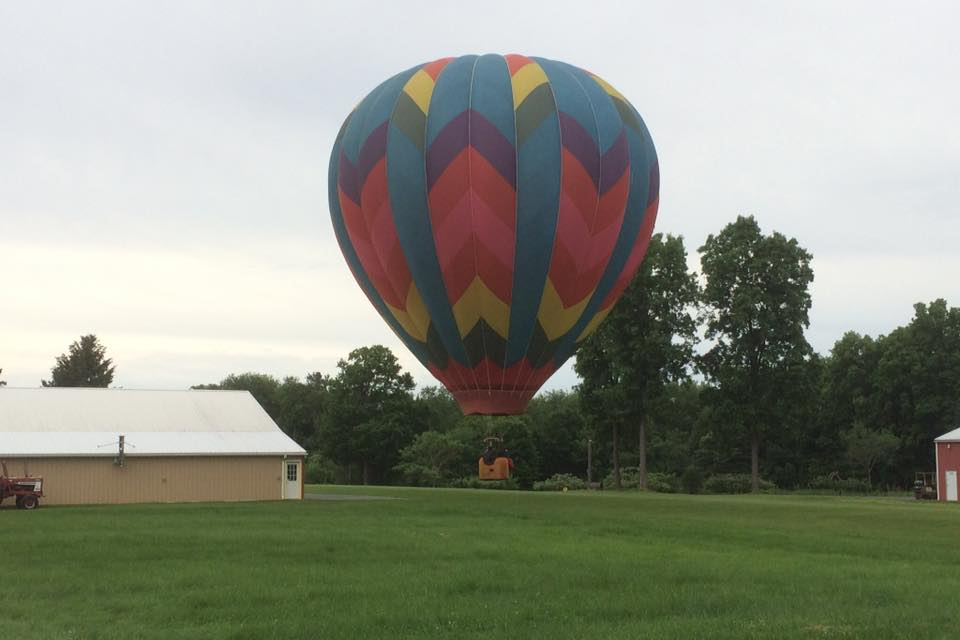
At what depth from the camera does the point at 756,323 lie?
2223 inches

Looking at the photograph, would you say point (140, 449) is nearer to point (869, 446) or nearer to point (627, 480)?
point (627, 480)

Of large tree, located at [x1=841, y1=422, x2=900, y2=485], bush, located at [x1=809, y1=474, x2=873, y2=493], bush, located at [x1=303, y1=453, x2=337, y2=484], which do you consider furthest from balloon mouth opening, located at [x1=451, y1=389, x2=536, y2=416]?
bush, located at [x1=303, y1=453, x2=337, y2=484]

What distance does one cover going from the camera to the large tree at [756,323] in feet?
183

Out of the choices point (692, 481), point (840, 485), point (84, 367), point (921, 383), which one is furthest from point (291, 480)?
point (84, 367)

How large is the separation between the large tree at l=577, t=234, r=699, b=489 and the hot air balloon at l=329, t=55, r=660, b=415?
30.3 m

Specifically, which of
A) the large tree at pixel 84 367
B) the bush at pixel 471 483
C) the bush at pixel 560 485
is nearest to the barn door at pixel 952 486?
the bush at pixel 560 485

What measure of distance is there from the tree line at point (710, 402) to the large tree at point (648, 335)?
0.07 metres

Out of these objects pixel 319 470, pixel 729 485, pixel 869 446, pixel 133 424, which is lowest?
pixel 729 485

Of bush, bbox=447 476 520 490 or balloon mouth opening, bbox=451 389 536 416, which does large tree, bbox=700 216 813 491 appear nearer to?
bush, bbox=447 476 520 490

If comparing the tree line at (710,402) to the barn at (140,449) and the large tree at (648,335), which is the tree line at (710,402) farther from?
the barn at (140,449)

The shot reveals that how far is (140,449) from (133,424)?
8.05 feet

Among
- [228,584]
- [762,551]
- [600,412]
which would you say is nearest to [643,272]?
[600,412]

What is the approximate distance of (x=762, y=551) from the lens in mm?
19797

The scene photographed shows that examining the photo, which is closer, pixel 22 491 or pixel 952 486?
pixel 22 491
